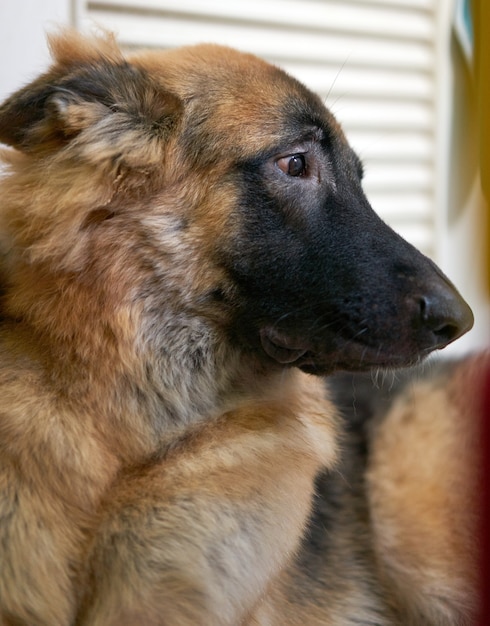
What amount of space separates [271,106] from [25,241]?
0.40 meters

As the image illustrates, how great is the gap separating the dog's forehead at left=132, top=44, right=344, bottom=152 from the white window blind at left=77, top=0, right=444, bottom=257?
33.7 inches

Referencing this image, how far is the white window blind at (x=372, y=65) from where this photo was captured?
208cm

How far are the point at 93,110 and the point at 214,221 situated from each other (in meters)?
0.23

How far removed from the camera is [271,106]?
1.14 meters

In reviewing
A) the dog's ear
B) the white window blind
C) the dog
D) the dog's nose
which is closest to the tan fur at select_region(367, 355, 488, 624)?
the dog

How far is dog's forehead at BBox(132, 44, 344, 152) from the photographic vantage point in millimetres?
1130

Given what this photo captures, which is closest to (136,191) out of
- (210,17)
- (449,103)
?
(210,17)

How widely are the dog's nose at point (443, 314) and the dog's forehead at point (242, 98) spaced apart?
31 cm

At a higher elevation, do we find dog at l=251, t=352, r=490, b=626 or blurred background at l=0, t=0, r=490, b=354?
blurred background at l=0, t=0, r=490, b=354

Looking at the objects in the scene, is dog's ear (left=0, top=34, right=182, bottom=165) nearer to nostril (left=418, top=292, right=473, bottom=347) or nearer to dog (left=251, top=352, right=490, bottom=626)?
nostril (left=418, top=292, right=473, bottom=347)

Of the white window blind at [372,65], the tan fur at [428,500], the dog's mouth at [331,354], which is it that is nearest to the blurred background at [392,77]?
the white window blind at [372,65]

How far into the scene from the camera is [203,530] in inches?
41.0

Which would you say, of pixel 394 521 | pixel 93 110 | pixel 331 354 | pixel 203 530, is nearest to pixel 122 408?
pixel 203 530

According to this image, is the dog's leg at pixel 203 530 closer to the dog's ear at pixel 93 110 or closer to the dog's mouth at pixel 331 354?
the dog's mouth at pixel 331 354
